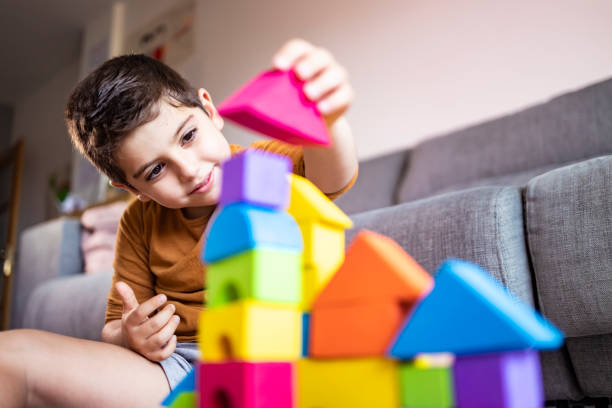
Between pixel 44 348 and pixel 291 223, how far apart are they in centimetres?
50

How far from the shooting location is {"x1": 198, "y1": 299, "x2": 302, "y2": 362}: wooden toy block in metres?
0.32

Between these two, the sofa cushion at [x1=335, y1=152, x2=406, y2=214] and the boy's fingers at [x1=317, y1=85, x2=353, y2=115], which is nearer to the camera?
the boy's fingers at [x1=317, y1=85, x2=353, y2=115]

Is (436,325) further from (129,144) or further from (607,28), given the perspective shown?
(607,28)

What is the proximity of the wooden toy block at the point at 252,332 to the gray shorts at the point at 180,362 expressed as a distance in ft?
1.49

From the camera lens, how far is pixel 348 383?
320mm

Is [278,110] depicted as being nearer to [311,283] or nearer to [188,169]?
[311,283]

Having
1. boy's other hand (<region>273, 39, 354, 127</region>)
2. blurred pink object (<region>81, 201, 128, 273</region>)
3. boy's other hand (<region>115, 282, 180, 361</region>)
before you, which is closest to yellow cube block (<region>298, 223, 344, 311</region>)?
boy's other hand (<region>273, 39, 354, 127</region>)

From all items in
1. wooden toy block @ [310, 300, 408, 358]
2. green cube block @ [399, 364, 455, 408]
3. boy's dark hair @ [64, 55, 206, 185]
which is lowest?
green cube block @ [399, 364, 455, 408]

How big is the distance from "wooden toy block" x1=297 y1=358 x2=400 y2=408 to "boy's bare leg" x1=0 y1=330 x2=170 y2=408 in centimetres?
46

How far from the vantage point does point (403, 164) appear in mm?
1924

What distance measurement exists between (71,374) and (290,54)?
0.54 metres

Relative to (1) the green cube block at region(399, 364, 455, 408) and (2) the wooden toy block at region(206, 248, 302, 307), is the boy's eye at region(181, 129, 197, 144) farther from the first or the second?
(1) the green cube block at region(399, 364, 455, 408)

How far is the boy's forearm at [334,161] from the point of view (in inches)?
25.9

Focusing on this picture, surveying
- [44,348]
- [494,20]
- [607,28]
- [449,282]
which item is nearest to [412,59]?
[494,20]
